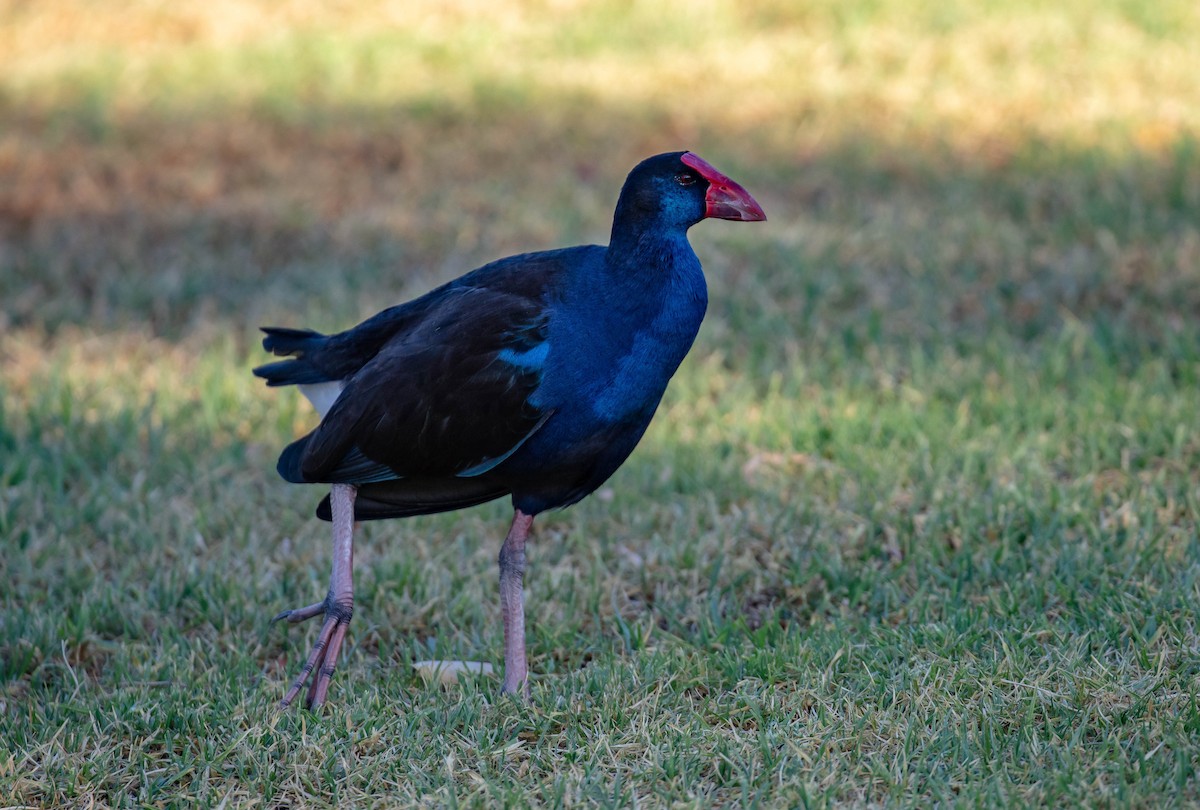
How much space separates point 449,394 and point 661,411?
2.10 meters

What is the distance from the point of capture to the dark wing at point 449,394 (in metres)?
3.31

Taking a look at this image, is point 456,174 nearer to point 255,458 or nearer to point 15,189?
point 15,189

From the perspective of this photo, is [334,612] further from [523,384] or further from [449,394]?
[523,384]

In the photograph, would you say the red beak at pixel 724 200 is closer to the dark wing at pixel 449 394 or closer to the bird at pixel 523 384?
the bird at pixel 523 384

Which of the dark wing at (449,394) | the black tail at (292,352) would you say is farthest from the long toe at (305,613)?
the black tail at (292,352)

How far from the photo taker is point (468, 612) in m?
4.07

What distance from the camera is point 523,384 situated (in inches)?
130

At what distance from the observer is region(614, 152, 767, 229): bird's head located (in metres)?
3.36

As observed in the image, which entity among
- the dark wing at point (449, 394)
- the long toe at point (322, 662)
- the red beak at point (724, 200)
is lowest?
the long toe at point (322, 662)

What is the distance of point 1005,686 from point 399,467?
1.60 m

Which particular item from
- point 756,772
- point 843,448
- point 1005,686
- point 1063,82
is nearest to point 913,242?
point 843,448

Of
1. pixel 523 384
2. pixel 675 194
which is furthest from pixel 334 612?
pixel 675 194

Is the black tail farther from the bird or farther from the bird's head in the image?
the bird's head

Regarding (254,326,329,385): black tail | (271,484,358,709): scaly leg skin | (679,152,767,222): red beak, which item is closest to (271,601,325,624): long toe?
(271,484,358,709): scaly leg skin
